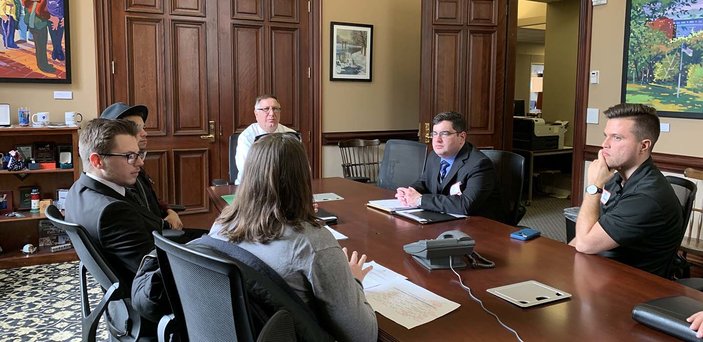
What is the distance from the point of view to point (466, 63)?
211 inches

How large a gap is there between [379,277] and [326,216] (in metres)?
0.83

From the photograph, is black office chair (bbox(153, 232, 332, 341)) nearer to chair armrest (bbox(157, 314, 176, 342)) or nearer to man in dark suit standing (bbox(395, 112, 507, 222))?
chair armrest (bbox(157, 314, 176, 342))

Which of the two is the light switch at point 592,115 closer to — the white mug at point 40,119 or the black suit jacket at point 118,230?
the black suit jacket at point 118,230

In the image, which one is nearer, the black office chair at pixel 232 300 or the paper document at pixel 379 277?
the black office chair at pixel 232 300

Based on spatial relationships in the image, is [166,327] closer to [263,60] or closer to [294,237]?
[294,237]

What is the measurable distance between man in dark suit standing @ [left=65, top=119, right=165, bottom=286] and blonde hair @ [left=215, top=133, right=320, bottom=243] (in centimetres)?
61

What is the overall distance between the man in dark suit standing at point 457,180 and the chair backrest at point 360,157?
7.16ft

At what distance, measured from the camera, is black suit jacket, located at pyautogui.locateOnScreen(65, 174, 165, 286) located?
1833 millimetres

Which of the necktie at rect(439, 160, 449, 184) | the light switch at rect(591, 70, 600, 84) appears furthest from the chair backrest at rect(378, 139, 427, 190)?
the light switch at rect(591, 70, 600, 84)

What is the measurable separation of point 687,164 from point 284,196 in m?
3.74

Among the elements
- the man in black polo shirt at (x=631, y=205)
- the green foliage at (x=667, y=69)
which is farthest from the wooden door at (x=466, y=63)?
the man in black polo shirt at (x=631, y=205)

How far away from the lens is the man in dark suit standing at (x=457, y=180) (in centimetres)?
271

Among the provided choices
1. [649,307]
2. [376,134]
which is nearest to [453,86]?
[376,134]

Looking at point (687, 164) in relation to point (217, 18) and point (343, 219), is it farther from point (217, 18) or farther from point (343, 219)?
point (217, 18)
